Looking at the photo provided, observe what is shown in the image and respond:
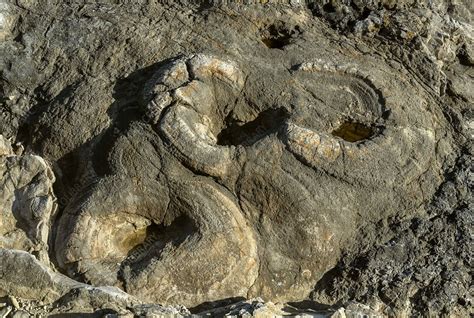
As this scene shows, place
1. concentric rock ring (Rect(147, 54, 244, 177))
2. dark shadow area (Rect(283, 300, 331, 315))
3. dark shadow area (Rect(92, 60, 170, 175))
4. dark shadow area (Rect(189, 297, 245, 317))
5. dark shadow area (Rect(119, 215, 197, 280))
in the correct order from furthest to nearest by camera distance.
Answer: dark shadow area (Rect(92, 60, 170, 175)) → concentric rock ring (Rect(147, 54, 244, 177)) → dark shadow area (Rect(119, 215, 197, 280)) → dark shadow area (Rect(189, 297, 245, 317)) → dark shadow area (Rect(283, 300, 331, 315))

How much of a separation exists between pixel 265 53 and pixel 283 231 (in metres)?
1.67

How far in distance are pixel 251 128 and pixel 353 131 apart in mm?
889

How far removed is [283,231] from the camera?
4.96m

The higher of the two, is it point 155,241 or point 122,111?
point 122,111

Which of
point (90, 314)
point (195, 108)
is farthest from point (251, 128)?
point (90, 314)

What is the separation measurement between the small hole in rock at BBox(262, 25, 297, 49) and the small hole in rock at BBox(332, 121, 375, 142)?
41.5 inches

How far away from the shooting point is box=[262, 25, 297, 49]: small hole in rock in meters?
5.89

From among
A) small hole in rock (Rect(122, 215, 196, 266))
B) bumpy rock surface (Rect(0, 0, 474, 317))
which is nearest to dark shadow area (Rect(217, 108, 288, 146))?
bumpy rock surface (Rect(0, 0, 474, 317))

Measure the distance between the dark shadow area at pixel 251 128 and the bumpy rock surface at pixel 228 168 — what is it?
0.04 feet

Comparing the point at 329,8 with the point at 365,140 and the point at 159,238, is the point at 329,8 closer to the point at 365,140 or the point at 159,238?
the point at 365,140

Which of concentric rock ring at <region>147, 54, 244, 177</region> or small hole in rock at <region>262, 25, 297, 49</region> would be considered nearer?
concentric rock ring at <region>147, 54, 244, 177</region>

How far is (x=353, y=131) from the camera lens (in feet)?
17.8

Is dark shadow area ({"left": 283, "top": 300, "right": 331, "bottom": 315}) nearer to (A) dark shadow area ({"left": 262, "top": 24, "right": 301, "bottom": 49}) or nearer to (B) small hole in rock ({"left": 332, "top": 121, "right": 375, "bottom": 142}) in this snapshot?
(B) small hole in rock ({"left": 332, "top": 121, "right": 375, "bottom": 142})

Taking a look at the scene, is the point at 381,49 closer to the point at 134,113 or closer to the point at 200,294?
the point at 134,113
